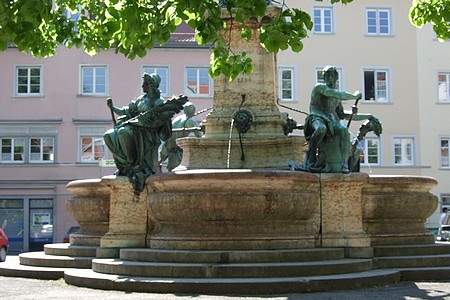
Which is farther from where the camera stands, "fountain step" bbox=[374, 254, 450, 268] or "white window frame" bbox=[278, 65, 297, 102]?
"white window frame" bbox=[278, 65, 297, 102]

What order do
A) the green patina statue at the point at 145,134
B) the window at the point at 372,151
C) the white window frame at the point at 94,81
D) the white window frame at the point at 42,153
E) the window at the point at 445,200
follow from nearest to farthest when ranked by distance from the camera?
1. the green patina statue at the point at 145,134
2. the white window frame at the point at 42,153
3. the white window frame at the point at 94,81
4. the window at the point at 445,200
5. the window at the point at 372,151

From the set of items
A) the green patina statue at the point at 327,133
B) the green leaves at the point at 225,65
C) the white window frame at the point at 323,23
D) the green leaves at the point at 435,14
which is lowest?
the green patina statue at the point at 327,133

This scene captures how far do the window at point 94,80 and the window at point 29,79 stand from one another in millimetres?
2084

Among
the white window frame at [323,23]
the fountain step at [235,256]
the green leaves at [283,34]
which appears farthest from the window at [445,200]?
the green leaves at [283,34]

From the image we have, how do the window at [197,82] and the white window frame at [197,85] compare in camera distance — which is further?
the window at [197,82]

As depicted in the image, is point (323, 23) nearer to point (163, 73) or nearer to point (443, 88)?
point (443, 88)

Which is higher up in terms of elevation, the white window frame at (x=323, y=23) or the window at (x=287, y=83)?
the white window frame at (x=323, y=23)

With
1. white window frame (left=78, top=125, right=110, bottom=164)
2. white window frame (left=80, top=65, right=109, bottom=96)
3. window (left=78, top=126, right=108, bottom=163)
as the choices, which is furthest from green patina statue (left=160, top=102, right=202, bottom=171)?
→ white window frame (left=80, top=65, right=109, bottom=96)

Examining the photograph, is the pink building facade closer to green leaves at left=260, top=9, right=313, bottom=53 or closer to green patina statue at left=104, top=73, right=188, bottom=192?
green patina statue at left=104, top=73, right=188, bottom=192

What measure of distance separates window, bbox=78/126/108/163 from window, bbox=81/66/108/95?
186cm

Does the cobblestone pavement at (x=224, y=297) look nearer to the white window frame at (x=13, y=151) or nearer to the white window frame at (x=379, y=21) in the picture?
the white window frame at (x=13, y=151)

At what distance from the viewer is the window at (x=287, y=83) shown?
38.7m

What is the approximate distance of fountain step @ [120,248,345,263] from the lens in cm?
930

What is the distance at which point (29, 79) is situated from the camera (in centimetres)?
3722
